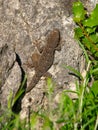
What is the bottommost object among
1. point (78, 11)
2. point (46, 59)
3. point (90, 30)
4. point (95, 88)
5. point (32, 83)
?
point (95, 88)

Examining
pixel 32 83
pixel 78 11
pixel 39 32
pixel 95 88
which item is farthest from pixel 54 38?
pixel 95 88

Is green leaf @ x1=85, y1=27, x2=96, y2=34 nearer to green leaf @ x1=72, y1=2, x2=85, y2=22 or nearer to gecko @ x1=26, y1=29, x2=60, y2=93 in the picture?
green leaf @ x1=72, y1=2, x2=85, y2=22

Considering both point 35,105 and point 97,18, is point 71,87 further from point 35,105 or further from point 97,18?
point 97,18

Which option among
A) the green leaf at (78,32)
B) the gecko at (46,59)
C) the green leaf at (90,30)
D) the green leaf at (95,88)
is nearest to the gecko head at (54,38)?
the gecko at (46,59)

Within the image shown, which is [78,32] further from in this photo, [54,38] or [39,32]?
Result: [39,32]

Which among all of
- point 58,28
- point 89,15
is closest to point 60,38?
point 58,28

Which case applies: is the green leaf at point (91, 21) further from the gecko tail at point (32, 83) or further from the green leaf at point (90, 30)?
the gecko tail at point (32, 83)
